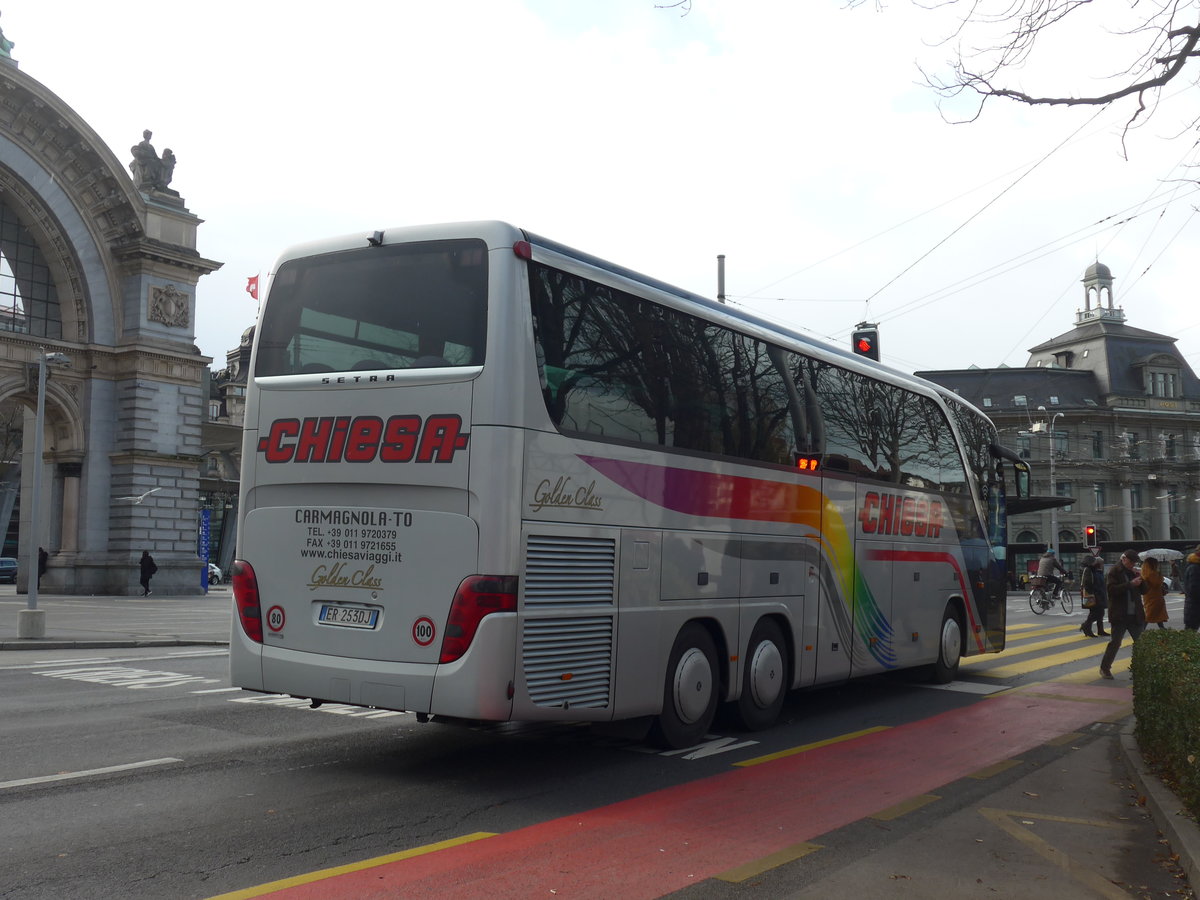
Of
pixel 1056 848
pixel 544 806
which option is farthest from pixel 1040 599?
Answer: pixel 544 806

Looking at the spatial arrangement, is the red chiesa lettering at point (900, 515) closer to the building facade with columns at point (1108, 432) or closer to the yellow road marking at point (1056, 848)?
the yellow road marking at point (1056, 848)

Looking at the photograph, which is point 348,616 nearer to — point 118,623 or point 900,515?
point 900,515

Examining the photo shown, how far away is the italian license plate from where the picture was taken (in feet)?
25.9

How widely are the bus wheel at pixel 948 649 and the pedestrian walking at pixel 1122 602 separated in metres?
2.37

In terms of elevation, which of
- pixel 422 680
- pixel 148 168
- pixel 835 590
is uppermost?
pixel 148 168

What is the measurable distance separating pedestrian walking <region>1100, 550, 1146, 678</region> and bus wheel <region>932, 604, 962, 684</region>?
2.37 m

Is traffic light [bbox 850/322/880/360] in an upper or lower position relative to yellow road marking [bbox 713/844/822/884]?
upper

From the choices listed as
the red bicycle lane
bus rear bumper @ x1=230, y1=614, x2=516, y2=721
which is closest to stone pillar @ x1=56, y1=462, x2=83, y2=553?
bus rear bumper @ x1=230, y1=614, x2=516, y2=721

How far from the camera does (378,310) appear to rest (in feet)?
27.1

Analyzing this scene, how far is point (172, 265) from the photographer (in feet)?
148

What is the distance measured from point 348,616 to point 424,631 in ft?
2.27

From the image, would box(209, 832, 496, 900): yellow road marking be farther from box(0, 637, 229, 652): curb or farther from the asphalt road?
box(0, 637, 229, 652): curb

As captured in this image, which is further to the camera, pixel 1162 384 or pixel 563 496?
pixel 1162 384

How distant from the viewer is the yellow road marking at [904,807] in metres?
7.34
